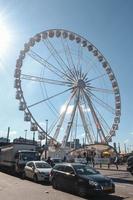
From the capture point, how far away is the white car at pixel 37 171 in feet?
71.1

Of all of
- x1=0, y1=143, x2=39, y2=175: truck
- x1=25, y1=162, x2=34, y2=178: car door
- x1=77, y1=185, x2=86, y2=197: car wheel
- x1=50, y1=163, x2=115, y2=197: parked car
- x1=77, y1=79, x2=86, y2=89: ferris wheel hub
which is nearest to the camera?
x1=50, y1=163, x2=115, y2=197: parked car

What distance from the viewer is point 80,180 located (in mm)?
15328

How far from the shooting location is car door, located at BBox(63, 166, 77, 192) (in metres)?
16.0

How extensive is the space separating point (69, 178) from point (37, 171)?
242 inches

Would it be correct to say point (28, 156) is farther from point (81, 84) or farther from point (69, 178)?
point (81, 84)

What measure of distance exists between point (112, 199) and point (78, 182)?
1970 millimetres

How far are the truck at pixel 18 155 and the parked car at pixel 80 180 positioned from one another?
11.1 meters

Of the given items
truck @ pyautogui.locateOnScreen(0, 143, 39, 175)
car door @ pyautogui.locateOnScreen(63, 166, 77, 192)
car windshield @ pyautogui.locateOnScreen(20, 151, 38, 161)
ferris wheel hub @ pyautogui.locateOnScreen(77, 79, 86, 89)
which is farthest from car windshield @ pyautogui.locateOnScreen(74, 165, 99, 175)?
ferris wheel hub @ pyautogui.locateOnScreen(77, 79, 86, 89)

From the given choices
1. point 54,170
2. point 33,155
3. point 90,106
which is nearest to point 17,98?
point 90,106

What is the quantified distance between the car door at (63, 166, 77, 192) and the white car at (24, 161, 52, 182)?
4.81 metres

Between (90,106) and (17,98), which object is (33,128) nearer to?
(17,98)

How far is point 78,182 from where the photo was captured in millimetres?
15484

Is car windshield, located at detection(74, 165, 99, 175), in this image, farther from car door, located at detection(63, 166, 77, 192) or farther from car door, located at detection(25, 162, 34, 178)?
car door, located at detection(25, 162, 34, 178)

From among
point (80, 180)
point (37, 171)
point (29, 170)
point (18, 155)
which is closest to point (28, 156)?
point (18, 155)
